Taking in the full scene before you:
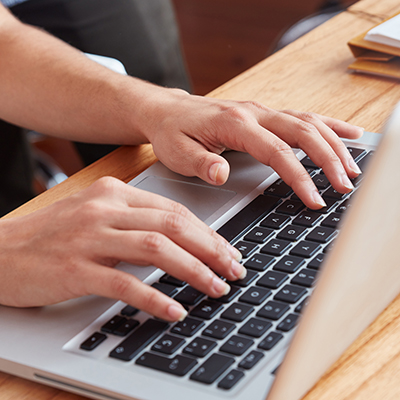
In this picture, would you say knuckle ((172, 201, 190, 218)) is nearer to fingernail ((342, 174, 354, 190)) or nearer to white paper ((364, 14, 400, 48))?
fingernail ((342, 174, 354, 190))

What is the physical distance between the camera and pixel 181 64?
141 centimetres

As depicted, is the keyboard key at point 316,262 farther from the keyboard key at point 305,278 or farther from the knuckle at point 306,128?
the knuckle at point 306,128

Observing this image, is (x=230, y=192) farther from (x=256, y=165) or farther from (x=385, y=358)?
(x=385, y=358)

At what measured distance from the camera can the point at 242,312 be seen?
436mm

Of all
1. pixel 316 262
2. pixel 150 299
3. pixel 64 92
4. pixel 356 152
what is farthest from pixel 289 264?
pixel 64 92

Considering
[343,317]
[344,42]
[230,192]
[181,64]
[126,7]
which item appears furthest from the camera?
[181,64]

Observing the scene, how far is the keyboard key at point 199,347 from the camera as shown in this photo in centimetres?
41

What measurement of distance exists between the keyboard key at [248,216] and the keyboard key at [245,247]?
1 centimetres

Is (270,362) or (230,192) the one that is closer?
(270,362)

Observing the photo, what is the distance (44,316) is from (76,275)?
51 millimetres

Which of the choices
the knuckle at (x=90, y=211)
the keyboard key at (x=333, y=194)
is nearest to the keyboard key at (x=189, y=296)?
the knuckle at (x=90, y=211)

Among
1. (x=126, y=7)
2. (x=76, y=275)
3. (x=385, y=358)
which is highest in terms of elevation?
(x=126, y=7)

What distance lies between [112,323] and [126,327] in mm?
15

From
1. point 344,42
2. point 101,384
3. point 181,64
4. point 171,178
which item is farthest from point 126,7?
point 101,384
